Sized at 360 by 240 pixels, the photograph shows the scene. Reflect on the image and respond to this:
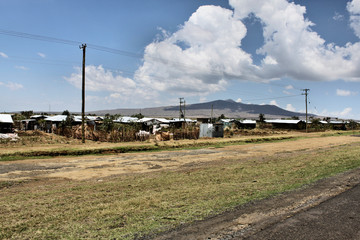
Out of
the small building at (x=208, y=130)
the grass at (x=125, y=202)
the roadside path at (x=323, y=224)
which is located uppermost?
the small building at (x=208, y=130)

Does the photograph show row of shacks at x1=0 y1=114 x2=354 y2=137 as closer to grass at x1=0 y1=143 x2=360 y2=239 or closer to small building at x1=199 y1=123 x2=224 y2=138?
small building at x1=199 y1=123 x2=224 y2=138

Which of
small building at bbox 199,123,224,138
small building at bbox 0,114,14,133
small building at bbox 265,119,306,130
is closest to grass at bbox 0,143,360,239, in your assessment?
small building at bbox 199,123,224,138

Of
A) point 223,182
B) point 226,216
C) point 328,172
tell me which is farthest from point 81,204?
point 328,172

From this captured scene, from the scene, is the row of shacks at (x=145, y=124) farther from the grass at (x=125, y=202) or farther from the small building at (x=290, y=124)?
the grass at (x=125, y=202)

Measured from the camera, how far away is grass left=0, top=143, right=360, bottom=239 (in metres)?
5.52

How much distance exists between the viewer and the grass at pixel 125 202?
5516 millimetres

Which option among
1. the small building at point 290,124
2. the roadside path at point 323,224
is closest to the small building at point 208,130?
the roadside path at point 323,224

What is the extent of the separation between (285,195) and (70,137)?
3622cm

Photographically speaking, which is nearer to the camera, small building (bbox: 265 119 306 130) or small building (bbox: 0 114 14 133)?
small building (bbox: 0 114 14 133)

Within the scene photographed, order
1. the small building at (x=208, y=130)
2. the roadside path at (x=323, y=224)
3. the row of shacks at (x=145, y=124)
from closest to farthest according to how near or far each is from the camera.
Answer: the roadside path at (x=323, y=224) → the row of shacks at (x=145, y=124) → the small building at (x=208, y=130)

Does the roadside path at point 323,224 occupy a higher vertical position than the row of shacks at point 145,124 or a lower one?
lower

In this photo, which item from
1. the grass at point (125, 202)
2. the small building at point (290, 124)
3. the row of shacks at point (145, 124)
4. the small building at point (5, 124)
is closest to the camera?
the grass at point (125, 202)

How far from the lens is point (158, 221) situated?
5809mm

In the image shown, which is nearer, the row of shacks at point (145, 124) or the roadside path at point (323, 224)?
the roadside path at point (323, 224)
